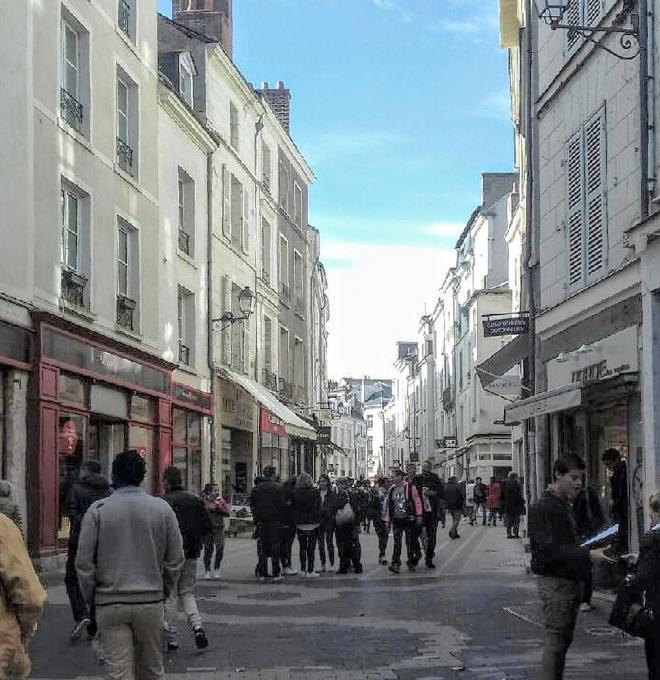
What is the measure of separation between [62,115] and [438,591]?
10438 mm

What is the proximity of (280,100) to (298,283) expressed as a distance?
7.42 metres

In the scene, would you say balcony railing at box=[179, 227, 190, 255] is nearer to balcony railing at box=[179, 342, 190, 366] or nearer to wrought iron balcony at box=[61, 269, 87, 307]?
balcony railing at box=[179, 342, 190, 366]

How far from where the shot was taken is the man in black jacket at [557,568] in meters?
7.51

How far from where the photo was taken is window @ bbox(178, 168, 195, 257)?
29.8 metres

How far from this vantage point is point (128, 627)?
6.67 m

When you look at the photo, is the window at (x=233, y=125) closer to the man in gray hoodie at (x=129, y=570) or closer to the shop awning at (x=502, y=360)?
the shop awning at (x=502, y=360)

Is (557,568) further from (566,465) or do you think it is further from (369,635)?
(369,635)

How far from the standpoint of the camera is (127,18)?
24953mm

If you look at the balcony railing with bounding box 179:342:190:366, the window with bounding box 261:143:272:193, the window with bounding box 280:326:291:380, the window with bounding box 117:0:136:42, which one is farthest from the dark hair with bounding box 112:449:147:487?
the window with bounding box 280:326:291:380

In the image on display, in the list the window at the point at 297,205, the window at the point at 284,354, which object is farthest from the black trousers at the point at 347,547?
the window at the point at 297,205

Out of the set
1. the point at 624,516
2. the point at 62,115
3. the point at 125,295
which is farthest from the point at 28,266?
the point at 624,516

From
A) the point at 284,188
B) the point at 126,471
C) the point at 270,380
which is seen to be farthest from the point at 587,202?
the point at 284,188

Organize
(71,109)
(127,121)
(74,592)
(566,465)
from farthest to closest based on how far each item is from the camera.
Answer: (127,121)
(71,109)
(74,592)
(566,465)

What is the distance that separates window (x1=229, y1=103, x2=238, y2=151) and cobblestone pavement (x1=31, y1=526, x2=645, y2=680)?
19.0m
